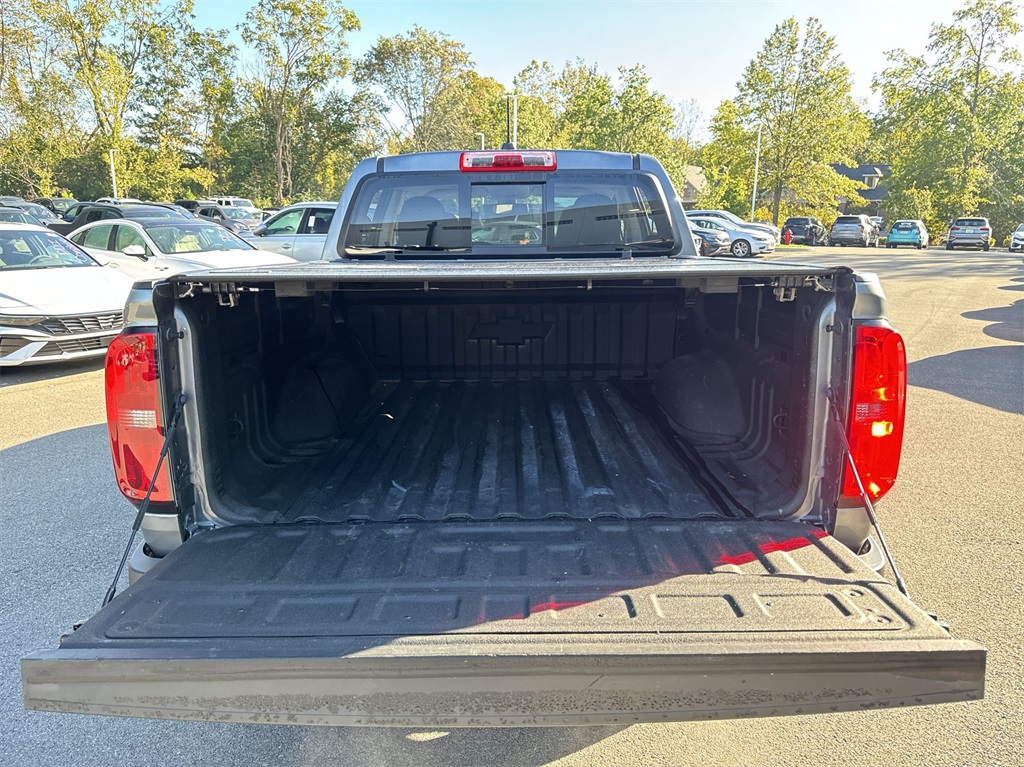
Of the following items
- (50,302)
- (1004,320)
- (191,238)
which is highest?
(191,238)

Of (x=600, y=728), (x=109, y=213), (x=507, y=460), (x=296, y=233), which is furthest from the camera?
(x=109, y=213)

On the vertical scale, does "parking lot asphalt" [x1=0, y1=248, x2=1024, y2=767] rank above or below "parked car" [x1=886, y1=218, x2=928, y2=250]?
below

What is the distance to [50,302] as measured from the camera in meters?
7.79

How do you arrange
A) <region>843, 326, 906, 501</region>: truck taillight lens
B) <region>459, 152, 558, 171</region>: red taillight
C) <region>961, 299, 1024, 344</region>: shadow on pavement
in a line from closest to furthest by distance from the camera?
<region>843, 326, 906, 501</region>: truck taillight lens, <region>459, 152, 558, 171</region>: red taillight, <region>961, 299, 1024, 344</region>: shadow on pavement

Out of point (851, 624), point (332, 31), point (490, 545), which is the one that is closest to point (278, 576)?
point (490, 545)

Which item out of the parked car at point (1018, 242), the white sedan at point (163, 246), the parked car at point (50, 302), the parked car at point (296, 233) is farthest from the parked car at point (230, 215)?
the parked car at point (1018, 242)

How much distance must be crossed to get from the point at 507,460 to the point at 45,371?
7.54 meters

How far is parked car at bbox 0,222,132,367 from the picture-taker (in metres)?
7.54

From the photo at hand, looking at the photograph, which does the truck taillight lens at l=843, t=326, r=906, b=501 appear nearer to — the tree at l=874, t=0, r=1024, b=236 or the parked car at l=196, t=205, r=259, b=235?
the parked car at l=196, t=205, r=259, b=235

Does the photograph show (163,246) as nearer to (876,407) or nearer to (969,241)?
(876,407)

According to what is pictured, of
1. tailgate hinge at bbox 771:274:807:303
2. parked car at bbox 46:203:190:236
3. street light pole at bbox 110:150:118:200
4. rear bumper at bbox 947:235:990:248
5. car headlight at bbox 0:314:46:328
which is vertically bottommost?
car headlight at bbox 0:314:46:328

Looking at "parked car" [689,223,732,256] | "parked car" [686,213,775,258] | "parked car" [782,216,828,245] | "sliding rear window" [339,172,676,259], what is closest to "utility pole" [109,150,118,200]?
"parked car" [686,213,775,258]

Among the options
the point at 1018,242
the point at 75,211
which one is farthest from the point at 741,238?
the point at 75,211

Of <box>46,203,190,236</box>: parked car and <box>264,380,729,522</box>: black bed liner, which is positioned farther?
<box>46,203,190,236</box>: parked car
